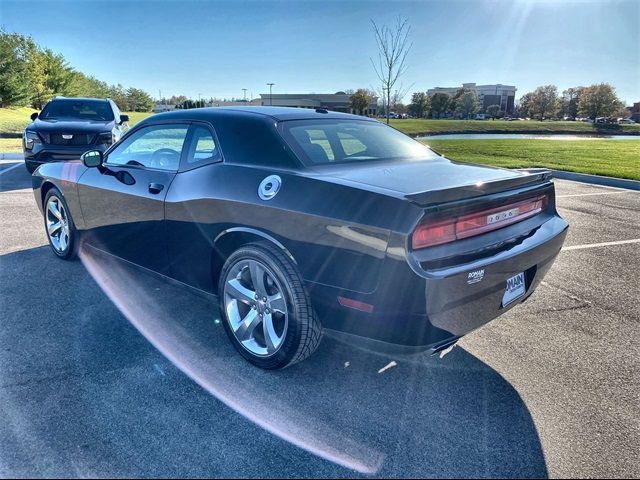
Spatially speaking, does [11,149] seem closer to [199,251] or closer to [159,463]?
[199,251]

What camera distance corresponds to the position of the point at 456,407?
2.50 metres

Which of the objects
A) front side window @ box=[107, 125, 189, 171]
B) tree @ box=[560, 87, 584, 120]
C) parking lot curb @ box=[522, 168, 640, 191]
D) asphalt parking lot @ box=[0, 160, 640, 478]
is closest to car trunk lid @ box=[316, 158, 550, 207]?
asphalt parking lot @ box=[0, 160, 640, 478]

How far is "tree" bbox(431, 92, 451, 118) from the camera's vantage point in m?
91.6

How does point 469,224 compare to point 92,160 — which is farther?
point 92,160

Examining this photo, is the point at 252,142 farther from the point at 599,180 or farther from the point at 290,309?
the point at 599,180

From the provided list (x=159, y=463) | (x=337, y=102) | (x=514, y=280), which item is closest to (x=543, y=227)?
(x=514, y=280)

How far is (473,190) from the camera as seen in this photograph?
8.02 ft

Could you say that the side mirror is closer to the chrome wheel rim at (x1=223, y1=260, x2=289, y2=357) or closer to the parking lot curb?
the chrome wheel rim at (x1=223, y1=260, x2=289, y2=357)

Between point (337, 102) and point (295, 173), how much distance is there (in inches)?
3129

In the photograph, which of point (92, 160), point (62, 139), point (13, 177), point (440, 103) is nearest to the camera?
point (92, 160)

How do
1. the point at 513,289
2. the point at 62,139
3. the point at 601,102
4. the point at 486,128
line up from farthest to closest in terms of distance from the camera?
1. the point at 601,102
2. the point at 486,128
3. the point at 62,139
4. the point at 513,289

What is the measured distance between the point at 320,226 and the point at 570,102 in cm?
11167

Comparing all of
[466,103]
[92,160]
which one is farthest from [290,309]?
[466,103]

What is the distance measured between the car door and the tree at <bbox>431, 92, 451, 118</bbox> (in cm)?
9524
